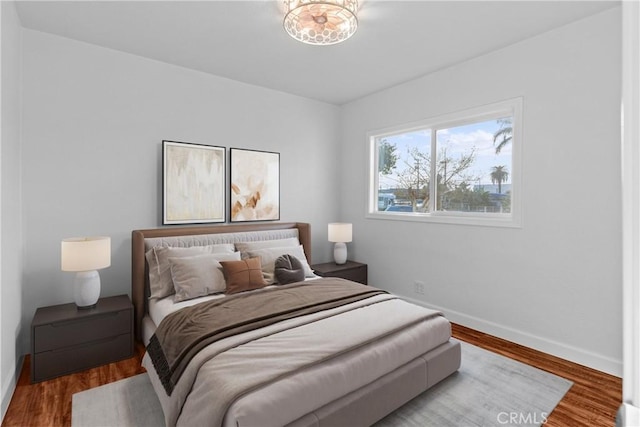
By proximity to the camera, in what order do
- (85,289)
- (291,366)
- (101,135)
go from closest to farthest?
1. (291,366)
2. (85,289)
3. (101,135)

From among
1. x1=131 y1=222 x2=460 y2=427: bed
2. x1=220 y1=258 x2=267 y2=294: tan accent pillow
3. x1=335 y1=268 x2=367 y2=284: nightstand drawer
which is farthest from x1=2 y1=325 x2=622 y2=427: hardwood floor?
x1=335 y1=268 x2=367 y2=284: nightstand drawer

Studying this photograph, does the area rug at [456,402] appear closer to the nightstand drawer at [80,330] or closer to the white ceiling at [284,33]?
the nightstand drawer at [80,330]

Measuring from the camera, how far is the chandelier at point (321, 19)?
2123mm

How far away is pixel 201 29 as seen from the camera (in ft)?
8.87

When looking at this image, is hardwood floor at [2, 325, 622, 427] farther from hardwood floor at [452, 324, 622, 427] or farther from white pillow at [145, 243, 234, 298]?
white pillow at [145, 243, 234, 298]

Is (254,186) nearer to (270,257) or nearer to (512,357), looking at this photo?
(270,257)

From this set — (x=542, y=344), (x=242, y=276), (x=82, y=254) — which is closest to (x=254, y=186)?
(x=242, y=276)

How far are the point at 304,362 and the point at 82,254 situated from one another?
196cm

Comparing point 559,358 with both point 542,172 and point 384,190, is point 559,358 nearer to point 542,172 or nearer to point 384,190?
point 542,172

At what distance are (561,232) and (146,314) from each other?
3.70m

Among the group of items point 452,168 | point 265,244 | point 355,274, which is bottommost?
point 355,274

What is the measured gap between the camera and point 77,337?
2.52 metres

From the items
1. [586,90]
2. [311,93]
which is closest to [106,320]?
[311,93]

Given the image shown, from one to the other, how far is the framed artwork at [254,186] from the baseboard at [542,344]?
234 centimetres
